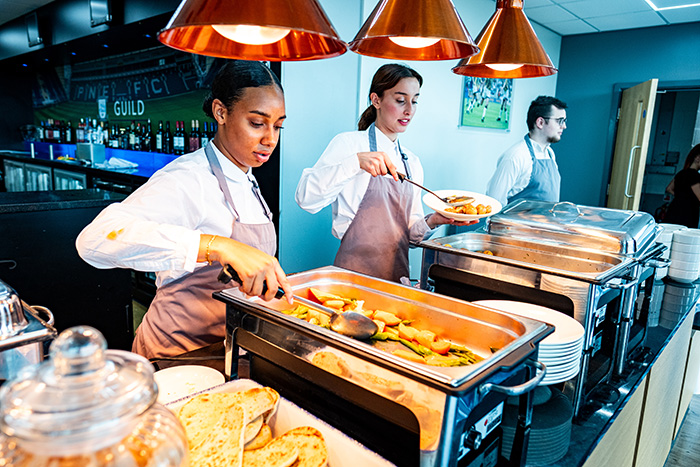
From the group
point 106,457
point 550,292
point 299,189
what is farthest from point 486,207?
point 106,457

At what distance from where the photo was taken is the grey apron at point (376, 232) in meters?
2.24

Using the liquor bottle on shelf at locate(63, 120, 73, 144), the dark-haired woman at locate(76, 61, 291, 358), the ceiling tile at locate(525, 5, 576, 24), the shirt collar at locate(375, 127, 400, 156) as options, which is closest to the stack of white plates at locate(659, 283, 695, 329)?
the shirt collar at locate(375, 127, 400, 156)

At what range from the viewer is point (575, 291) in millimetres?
1357

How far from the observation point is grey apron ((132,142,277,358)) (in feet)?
4.59

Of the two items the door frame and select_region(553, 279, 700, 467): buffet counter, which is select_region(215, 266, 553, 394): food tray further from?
the door frame

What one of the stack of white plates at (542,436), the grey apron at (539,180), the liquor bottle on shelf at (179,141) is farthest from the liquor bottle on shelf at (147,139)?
the stack of white plates at (542,436)

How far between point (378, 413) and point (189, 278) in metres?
0.79

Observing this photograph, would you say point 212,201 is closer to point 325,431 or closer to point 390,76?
point 325,431

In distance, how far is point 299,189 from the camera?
6.73 feet

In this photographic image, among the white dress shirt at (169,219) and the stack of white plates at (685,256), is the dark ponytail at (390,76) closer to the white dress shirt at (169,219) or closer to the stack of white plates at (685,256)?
the white dress shirt at (169,219)

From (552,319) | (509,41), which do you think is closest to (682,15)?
(509,41)

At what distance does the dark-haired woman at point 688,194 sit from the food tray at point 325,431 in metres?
4.98

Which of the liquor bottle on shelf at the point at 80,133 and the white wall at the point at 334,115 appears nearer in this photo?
the white wall at the point at 334,115

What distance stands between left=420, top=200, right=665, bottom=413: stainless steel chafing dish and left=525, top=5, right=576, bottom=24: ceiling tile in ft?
9.58
